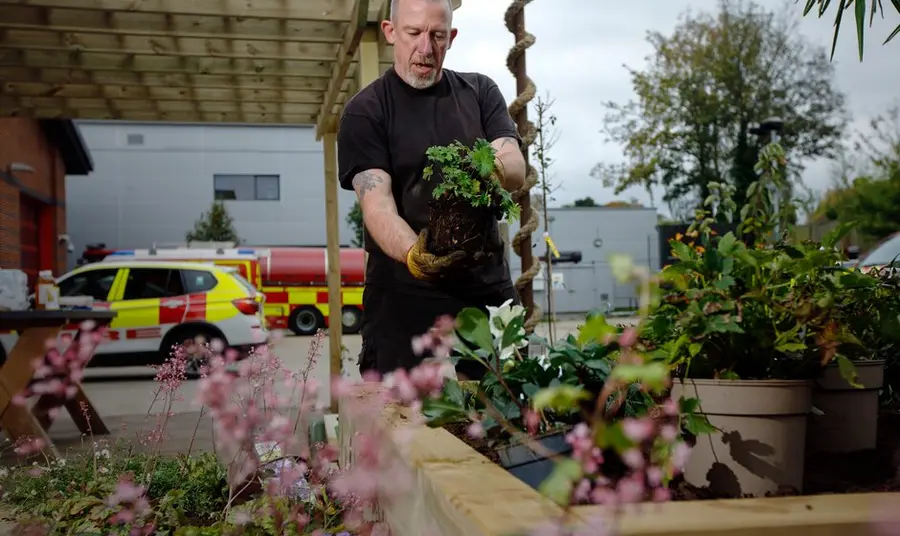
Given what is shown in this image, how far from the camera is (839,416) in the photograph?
147 cm

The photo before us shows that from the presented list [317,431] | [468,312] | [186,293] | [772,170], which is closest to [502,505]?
[468,312]

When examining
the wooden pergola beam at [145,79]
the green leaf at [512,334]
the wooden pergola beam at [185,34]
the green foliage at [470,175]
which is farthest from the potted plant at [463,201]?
the wooden pergola beam at [145,79]

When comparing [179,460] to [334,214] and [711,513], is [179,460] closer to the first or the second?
[711,513]

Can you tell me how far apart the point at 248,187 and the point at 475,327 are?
32.6 m

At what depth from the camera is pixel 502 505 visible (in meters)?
1.02

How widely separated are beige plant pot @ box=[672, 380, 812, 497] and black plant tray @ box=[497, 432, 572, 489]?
0.21 meters

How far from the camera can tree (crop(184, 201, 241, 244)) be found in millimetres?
30109

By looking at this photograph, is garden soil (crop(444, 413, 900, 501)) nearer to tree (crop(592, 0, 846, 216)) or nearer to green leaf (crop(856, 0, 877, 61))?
green leaf (crop(856, 0, 877, 61))

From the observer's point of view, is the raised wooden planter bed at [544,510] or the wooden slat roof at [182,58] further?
the wooden slat roof at [182,58]

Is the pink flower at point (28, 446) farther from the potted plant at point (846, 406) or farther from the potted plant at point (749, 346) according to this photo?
the potted plant at point (846, 406)

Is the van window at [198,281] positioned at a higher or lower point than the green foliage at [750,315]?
lower

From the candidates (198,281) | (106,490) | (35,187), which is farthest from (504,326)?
(35,187)

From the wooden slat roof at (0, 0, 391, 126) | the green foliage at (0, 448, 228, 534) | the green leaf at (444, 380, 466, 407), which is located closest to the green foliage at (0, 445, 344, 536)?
the green foliage at (0, 448, 228, 534)

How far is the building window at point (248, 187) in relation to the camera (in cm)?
3269
